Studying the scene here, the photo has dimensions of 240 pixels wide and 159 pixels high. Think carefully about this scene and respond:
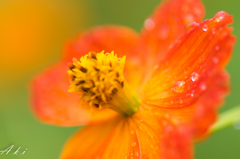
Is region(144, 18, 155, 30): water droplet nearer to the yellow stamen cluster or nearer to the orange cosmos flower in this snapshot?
the orange cosmos flower

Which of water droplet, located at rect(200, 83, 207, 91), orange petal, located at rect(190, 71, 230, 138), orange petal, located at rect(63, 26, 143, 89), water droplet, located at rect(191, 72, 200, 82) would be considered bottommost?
orange petal, located at rect(190, 71, 230, 138)

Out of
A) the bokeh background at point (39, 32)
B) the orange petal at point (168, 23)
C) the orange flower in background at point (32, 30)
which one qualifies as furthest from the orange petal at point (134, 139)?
the orange flower in background at point (32, 30)

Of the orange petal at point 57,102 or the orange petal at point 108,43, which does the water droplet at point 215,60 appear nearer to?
the orange petal at point 57,102

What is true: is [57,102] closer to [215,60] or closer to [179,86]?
[179,86]

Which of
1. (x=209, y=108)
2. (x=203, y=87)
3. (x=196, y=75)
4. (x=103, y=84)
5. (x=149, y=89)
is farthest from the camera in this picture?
(x=149, y=89)

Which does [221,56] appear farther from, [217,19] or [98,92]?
[98,92]

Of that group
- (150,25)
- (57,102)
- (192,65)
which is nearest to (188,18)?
(150,25)

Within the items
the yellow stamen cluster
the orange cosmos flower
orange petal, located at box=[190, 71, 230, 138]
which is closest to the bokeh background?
the orange cosmos flower
